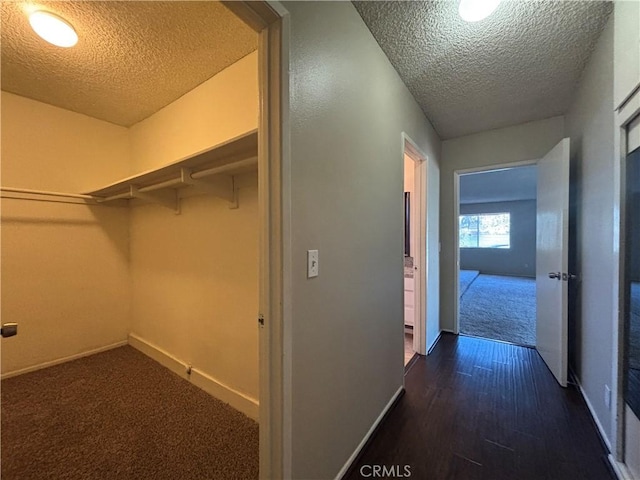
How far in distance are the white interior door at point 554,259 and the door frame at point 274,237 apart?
2.43 meters

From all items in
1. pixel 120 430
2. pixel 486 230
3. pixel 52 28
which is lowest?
pixel 120 430

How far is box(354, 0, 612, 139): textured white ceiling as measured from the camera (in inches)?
58.0

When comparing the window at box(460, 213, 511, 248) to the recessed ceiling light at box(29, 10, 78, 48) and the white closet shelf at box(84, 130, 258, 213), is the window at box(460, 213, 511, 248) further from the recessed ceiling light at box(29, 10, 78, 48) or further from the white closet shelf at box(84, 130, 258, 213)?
the recessed ceiling light at box(29, 10, 78, 48)

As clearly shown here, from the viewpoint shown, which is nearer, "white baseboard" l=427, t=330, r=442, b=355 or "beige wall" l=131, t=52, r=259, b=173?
"beige wall" l=131, t=52, r=259, b=173

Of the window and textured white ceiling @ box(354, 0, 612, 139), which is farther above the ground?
textured white ceiling @ box(354, 0, 612, 139)

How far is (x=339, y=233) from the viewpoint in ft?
4.39

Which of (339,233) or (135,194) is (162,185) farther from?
(339,233)

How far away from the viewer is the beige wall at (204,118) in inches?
71.9

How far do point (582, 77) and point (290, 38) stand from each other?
2.47m

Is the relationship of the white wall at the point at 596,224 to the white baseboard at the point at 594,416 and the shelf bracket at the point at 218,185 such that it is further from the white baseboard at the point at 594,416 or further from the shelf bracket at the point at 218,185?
the shelf bracket at the point at 218,185

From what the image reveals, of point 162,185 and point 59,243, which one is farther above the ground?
point 162,185

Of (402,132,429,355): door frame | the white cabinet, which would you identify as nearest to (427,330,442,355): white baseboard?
(402,132,429,355): door frame

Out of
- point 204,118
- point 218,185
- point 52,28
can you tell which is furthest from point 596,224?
point 52,28

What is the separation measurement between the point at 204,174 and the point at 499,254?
32.1 feet
